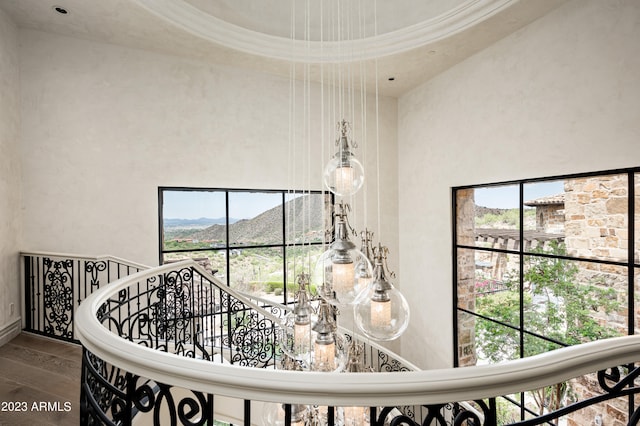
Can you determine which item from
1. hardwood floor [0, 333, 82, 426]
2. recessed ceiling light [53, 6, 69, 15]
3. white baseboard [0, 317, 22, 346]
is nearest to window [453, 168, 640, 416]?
hardwood floor [0, 333, 82, 426]

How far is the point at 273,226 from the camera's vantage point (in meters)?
5.46

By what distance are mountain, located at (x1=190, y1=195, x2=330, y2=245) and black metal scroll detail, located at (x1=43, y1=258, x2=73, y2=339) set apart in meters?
1.57

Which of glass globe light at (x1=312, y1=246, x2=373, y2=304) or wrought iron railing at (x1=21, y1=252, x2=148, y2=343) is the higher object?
A: glass globe light at (x1=312, y1=246, x2=373, y2=304)

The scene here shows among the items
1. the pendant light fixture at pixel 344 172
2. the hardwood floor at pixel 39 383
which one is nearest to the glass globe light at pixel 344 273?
the pendant light fixture at pixel 344 172

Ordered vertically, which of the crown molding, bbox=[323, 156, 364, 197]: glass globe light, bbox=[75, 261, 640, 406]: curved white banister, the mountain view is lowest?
bbox=[75, 261, 640, 406]: curved white banister

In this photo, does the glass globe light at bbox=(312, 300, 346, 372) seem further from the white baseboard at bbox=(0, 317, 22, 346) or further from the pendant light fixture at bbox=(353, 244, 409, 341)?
the white baseboard at bbox=(0, 317, 22, 346)

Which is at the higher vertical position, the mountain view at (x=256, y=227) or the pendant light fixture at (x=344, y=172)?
the pendant light fixture at (x=344, y=172)

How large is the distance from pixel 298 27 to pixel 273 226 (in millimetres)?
2968

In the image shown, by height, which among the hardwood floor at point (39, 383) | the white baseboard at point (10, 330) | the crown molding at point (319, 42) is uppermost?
the crown molding at point (319, 42)

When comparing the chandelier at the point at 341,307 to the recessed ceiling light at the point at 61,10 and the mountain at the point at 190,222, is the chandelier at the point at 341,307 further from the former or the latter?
the recessed ceiling light at the point at 61,10

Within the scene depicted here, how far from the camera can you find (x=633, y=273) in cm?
311

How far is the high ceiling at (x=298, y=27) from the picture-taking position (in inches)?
147

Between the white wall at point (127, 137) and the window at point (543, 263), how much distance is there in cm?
308

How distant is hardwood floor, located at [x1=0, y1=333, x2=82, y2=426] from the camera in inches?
91.4
